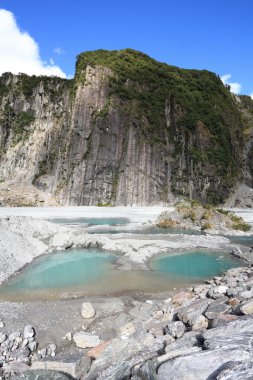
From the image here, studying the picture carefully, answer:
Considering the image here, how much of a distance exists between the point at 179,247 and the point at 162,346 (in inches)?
708

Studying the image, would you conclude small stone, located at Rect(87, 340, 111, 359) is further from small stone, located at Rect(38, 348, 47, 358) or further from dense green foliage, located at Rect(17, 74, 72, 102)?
dense green foliage, located at Rect(17, 74, 72, 102)

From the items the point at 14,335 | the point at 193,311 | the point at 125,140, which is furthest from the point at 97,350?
the point at 125,140

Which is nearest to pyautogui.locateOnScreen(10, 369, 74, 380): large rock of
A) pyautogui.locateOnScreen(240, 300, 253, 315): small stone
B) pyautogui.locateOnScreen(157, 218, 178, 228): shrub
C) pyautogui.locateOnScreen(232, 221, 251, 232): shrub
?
pyautogui.locateOnScreen(240, 300, 253, 315): small stone

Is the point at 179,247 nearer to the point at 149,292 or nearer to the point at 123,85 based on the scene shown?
the point at 149,292

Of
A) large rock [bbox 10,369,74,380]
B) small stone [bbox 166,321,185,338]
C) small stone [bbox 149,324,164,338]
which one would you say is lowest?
large rock [bbox 10,369,74,380]

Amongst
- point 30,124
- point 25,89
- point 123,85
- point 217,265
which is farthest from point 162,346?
point 25,89

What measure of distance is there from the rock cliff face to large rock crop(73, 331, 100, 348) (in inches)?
2364

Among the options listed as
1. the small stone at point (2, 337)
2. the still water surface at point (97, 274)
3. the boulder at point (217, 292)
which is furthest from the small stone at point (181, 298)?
the small stone at point (2, 337)

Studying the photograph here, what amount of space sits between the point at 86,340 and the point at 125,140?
68.9 metres

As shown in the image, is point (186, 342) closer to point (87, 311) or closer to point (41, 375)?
point (41, 375)

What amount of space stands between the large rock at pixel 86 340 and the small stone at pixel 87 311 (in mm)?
1672

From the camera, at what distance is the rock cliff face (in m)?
76.5

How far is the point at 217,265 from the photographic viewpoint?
864 inches

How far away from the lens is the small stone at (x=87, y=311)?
1252 cm
